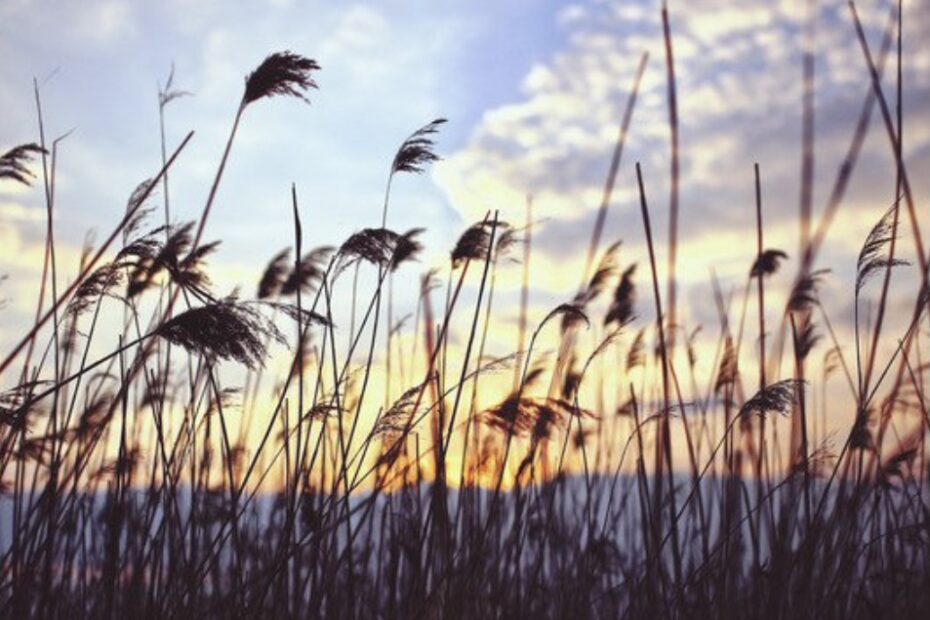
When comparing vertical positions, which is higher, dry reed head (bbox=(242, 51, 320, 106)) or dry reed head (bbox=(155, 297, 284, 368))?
dry reed head (bbox=(242, 51, 320, 106))

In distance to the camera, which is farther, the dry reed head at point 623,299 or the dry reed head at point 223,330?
the dry reed head at point 623,299

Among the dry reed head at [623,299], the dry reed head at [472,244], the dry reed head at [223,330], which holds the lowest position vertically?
the dry reed head at [223,330]

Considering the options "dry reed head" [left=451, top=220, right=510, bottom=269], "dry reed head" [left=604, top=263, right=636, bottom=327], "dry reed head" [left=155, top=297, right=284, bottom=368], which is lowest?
"dry reed head" [left=155, top=297, right=284, bottom=368]

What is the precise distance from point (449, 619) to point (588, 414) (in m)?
0.77

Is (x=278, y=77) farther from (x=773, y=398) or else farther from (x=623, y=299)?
(x=623, y=299)

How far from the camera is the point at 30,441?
2.89 m

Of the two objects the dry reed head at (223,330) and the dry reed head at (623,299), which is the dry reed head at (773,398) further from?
the dry reed head at (623,299)

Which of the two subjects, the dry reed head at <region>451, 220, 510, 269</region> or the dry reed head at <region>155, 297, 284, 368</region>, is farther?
the dry reed head at <region>451, 220, 510, 269</region>

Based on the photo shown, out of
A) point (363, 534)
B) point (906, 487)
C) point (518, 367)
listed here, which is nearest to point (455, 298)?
point (518, 367)

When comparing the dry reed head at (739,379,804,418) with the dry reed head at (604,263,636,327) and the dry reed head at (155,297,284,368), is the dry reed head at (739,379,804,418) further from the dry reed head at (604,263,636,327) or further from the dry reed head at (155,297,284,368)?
the dry reed head at (604,263,636,327)

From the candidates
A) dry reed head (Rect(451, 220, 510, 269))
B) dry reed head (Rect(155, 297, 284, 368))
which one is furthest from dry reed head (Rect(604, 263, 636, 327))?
dry reed head (Rect(155, 297, 284, 368))

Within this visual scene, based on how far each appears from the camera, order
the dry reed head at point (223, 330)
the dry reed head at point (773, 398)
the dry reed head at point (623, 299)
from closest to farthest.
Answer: the dry reed head at point (223, 330), the dry reed head at point (773, 398), the dry reed head at point (623, 299)

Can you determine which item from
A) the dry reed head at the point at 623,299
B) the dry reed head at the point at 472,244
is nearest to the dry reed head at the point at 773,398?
the dry reed head at the point at 472,244

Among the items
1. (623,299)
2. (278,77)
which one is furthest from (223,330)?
(623,299)
